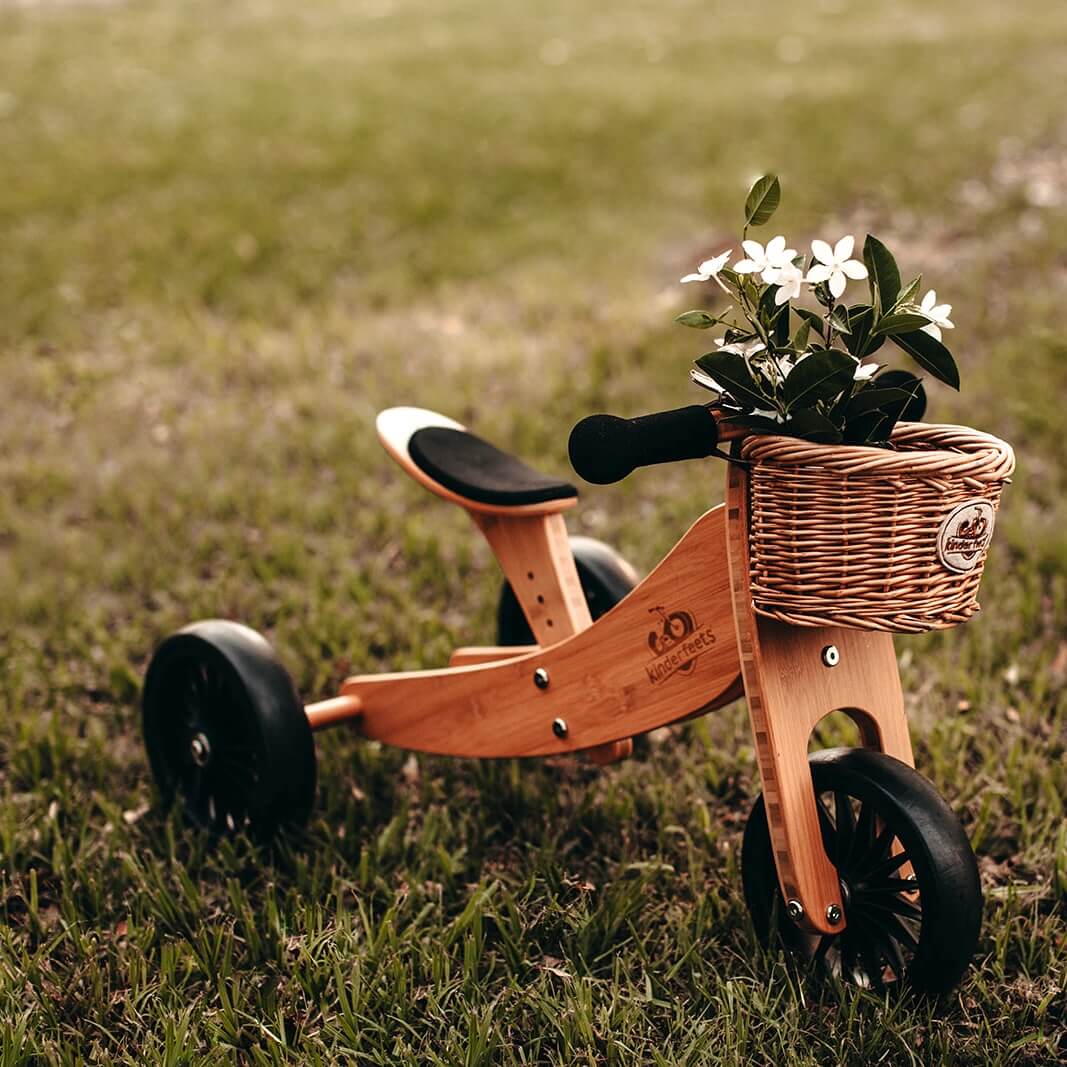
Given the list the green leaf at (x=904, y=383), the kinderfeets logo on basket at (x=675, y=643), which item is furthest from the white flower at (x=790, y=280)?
the kinderfeets logo on basket at (x=675, y=643)

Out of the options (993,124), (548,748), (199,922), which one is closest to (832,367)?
(548,748)

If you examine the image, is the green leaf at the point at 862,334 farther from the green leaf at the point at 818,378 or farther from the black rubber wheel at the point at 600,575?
the black rubber wheel at the point at 600,575

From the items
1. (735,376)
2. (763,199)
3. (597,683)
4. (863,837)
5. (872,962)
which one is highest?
(763,199)

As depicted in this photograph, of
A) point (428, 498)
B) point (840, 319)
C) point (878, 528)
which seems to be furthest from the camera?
point (428, 498)

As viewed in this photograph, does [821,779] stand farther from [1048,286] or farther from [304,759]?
[1048,286]

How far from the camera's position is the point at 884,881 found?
7.03ft

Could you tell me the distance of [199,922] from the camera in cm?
247

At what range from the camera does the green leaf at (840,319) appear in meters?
1.92

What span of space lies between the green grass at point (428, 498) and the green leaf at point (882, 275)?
1.15 metres

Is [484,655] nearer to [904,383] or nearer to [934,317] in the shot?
[904,383]

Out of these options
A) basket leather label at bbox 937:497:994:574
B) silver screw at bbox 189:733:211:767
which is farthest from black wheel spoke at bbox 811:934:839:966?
silver screw at bbox 189:733:211:767

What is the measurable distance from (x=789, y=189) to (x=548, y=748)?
5294 millimetres

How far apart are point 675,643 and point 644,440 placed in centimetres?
45

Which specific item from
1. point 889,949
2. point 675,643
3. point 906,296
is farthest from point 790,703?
point 906,296
